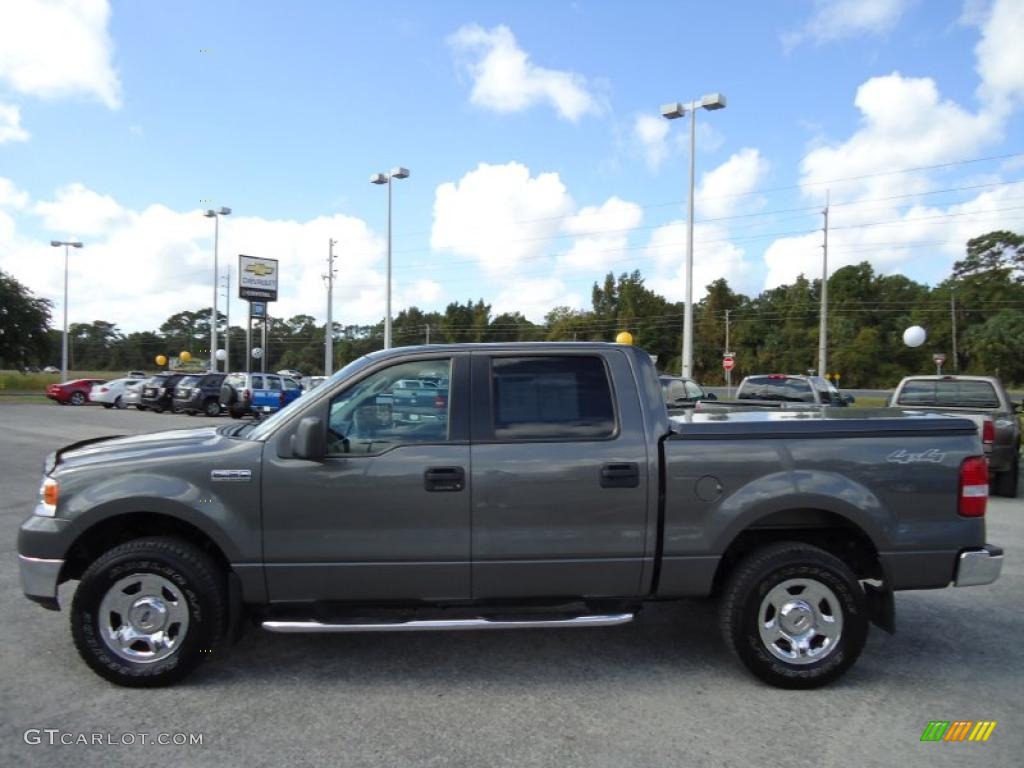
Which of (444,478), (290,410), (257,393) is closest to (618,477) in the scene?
(444,478)

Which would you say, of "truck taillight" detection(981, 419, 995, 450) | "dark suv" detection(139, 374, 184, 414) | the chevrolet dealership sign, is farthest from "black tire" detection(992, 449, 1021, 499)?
the chevrolet dealership sign

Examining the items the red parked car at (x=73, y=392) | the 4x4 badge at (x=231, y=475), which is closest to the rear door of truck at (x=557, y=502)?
the 4x4 badge at (x=231, y=475)

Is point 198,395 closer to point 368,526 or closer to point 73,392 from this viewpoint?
point 73,392

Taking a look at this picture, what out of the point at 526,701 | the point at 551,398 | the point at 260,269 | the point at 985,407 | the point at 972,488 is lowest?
the point at 526,701

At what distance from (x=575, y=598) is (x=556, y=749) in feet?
2.89

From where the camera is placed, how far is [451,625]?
12.6 ft

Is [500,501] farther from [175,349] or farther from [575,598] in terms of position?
[175,349]

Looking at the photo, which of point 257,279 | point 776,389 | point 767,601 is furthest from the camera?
point 257,279

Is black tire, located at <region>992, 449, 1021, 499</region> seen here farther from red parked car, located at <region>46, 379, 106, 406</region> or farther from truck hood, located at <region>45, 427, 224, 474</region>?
red parked car, located at <region>46, 379, 106, 406</region>

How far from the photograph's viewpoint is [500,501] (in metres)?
3.92

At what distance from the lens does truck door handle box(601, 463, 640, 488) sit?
395 centimetres

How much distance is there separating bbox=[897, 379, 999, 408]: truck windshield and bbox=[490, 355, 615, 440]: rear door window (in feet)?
29.8

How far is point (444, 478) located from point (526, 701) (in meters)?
1.24

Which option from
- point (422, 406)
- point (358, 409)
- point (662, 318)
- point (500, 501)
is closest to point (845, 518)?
point (500, 501)
